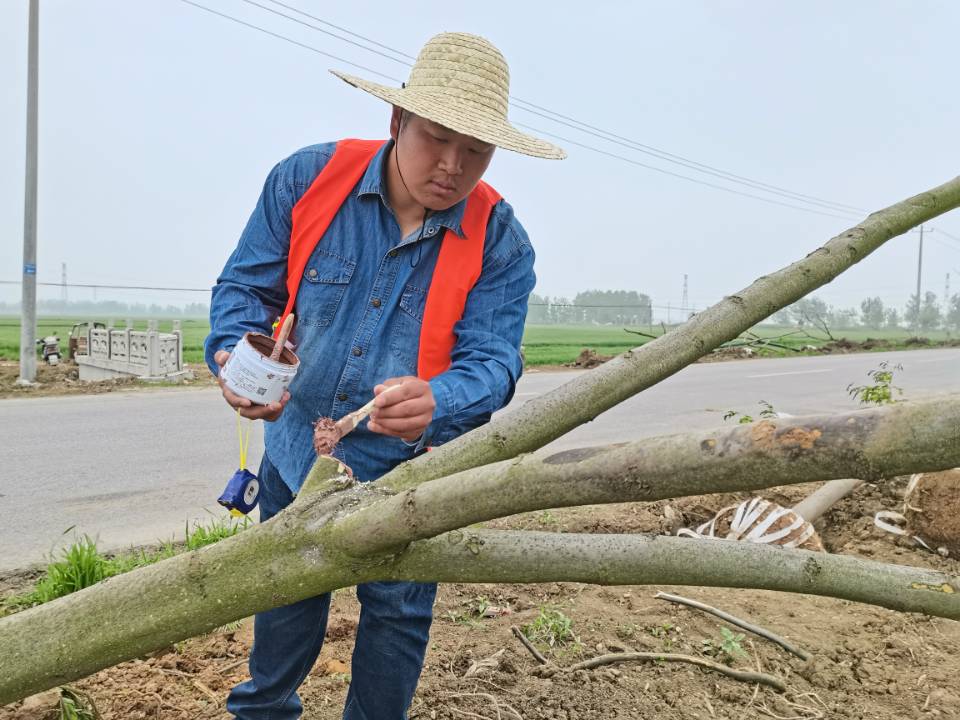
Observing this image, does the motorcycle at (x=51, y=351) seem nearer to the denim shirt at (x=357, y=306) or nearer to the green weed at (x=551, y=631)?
the green weed at (x=551, y=631)

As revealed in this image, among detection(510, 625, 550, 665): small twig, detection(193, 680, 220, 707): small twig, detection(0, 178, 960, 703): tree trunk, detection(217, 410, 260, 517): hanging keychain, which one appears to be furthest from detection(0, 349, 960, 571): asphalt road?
detection(217, 410, 260, 517): hanging keychain

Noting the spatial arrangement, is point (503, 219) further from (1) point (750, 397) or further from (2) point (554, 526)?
(1) point (750, 397)

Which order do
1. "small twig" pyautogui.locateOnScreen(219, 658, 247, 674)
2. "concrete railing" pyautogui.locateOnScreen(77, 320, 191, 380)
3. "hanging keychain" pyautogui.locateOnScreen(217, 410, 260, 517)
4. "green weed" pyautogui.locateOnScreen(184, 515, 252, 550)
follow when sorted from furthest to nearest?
"concrete railing" pyautogui.locateOnScreen(77, 320, 191, 380)
"green weed" pyautogui.locateOnScreen(184, 515, 252, 550)
"small twig" pyautogui.locateOnScreen(219, 658, 247, 674)
"hanging keychain" pyautogui.locateOnScreen(217, 410, 260, 517)

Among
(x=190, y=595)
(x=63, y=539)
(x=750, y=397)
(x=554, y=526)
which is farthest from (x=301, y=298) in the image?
(x=750, y=397)

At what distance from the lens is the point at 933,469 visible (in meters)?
0.72

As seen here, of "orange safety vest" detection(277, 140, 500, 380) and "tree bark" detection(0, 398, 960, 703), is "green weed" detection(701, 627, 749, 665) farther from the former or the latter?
"tree bark" detection(0, 398, 960, 703)

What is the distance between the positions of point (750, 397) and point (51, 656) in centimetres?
1102

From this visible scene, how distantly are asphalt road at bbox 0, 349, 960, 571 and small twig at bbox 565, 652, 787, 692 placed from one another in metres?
1.06

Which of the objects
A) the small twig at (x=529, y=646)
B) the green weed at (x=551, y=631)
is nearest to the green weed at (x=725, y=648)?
the green weed at (x=551, y=631)

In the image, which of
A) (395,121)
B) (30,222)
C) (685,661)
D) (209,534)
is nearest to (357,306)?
(395,121)

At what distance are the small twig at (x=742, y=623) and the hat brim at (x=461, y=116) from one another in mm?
1944

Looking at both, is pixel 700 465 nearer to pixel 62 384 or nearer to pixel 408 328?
pixel 408 328

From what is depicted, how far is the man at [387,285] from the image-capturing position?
6.08 ft

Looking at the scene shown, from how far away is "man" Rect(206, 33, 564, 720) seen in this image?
1854 mm
